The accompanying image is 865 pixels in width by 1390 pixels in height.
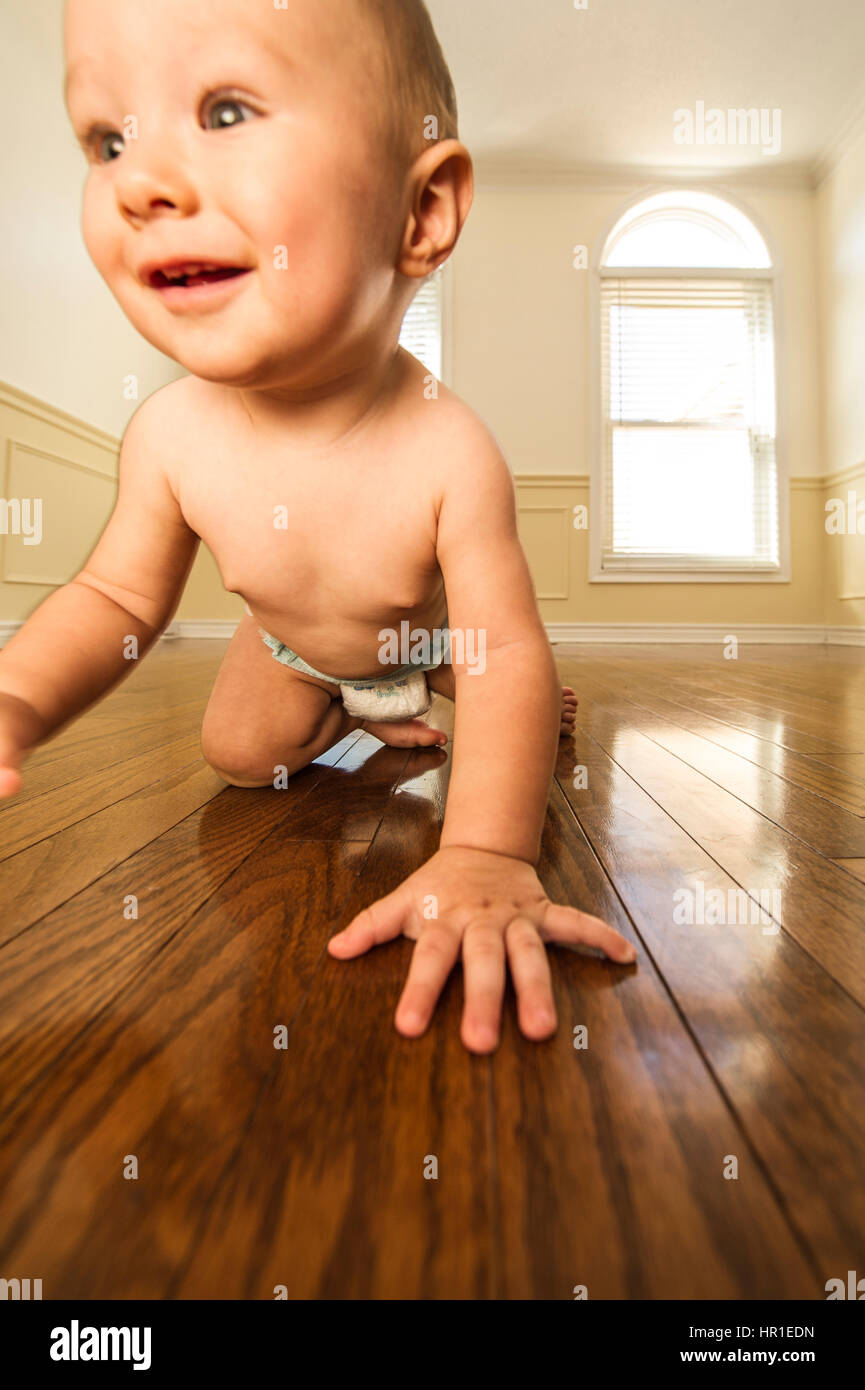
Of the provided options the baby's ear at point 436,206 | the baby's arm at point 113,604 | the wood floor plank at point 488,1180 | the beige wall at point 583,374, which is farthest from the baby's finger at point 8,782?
the beige wall at point 583,374

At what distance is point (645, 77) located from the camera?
14.4 feet

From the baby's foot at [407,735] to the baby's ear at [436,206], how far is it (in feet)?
2.34

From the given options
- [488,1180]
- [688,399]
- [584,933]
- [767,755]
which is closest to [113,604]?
[584,933]

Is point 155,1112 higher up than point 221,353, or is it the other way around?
point 221,353

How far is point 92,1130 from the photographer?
1.22 ft

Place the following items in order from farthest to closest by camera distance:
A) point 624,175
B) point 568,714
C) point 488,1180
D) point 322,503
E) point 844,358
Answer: point 624,175 < point 844,358 < point 568,714 < point 322,503 < point 488,1180

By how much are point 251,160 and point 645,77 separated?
476cm

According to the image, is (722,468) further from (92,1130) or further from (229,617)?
(92,1130)

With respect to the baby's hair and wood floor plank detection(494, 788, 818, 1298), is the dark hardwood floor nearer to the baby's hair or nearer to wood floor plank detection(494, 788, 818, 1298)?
wood floor plank detection(494, 788, 818, 1298)

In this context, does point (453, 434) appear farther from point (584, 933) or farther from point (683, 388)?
point (683, 388)

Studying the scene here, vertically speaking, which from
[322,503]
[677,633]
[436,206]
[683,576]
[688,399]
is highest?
[688,399]

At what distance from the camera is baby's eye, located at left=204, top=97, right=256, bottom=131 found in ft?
1.87

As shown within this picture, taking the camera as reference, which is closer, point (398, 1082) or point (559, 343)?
point (398, 1082)
